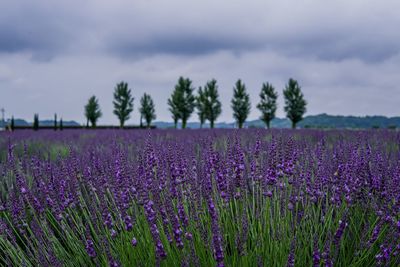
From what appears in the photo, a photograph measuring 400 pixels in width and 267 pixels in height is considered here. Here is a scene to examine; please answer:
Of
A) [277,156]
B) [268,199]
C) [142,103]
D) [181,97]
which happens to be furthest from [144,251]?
[142,103]

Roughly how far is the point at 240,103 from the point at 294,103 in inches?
273

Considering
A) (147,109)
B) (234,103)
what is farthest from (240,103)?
(147,109)

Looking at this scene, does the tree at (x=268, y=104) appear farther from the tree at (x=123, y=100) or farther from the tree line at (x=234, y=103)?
the tree at (x=123, y=100)

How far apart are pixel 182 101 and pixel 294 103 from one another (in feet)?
46.8

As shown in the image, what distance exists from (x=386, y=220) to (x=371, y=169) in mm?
916

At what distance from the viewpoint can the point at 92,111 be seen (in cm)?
5156

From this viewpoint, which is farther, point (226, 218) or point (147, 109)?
point (147, 109)

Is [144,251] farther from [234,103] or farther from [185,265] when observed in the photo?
[234,103]

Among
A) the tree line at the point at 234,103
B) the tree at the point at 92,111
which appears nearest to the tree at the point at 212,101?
the tree line at the point at 234,103

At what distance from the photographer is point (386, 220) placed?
7.50 feet

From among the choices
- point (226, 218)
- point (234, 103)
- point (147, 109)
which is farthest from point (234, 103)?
point (226, 218)

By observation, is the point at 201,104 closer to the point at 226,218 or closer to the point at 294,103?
the point at 294,103

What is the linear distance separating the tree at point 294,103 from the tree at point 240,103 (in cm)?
514

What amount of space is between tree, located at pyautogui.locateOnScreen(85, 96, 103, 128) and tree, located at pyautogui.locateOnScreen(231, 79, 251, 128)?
20.7m
